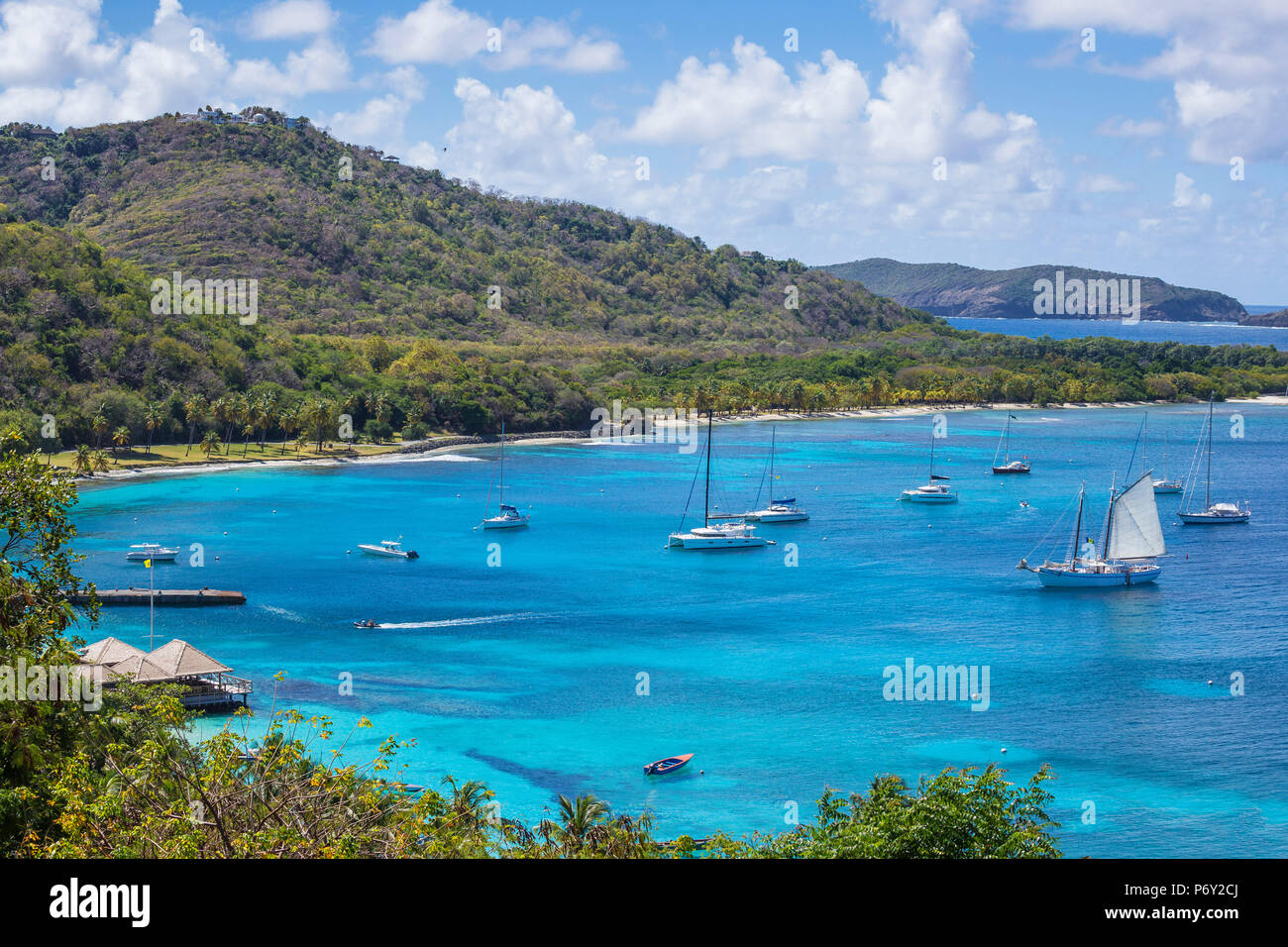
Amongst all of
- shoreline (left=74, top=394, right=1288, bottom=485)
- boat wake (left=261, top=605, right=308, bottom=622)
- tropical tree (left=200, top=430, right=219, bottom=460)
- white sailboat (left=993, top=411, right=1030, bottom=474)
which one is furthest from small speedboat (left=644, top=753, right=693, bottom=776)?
white sailboat (left=993, top=411, right=1030, bottom=474)

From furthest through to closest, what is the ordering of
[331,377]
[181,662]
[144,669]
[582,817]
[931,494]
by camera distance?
[331,377] < [931,494] < [181,662] < [144,669] < [582,817]

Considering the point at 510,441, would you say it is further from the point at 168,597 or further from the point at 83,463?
the point at 168,597

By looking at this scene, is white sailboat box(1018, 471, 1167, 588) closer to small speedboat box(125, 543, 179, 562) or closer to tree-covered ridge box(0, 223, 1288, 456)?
small speedboat box(125, 543, 179, 562)

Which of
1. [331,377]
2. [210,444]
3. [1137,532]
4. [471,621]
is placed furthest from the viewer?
[331,377]

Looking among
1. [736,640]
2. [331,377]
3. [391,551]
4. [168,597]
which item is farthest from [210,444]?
[736,640]

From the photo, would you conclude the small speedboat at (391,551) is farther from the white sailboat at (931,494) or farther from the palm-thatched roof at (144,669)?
the white sailboat at (931,494)

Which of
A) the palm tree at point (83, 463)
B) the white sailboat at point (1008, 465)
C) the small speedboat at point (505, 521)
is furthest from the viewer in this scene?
the white sailboat at point (1008, 465)

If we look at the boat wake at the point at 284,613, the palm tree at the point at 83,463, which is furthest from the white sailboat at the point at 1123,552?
the palm tree at the point at 83,463
